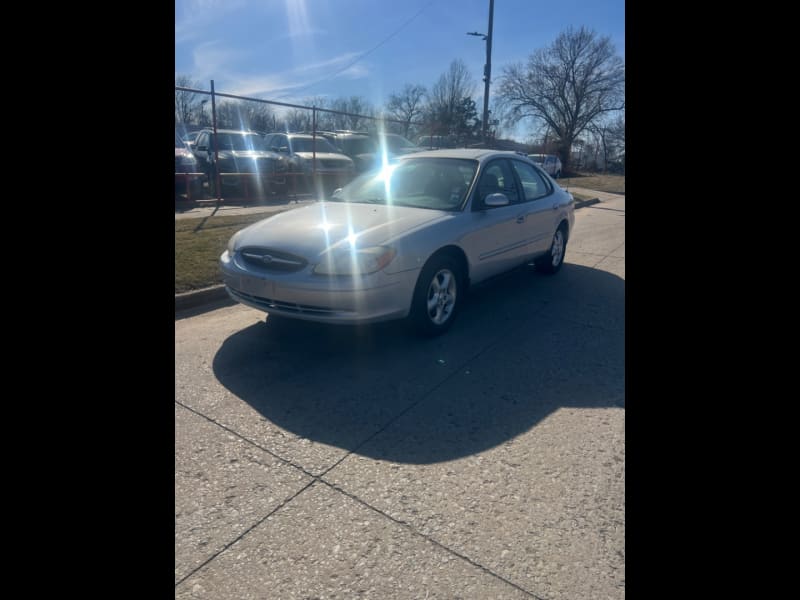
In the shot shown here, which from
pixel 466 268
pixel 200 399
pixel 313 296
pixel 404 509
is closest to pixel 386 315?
pixel 313 296

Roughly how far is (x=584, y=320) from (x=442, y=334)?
5.02ft

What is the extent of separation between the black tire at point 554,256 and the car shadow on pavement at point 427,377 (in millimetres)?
1367

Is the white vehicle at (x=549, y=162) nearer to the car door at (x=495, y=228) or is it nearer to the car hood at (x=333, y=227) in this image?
the car door at (x=495, y=228)

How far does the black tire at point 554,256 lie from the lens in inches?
273

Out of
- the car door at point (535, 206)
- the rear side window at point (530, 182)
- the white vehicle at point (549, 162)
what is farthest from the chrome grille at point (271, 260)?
the white vehicle at point (549, 162)

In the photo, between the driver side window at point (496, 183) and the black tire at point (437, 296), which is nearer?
the black tire at point (437, 296)

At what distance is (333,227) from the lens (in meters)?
4.49

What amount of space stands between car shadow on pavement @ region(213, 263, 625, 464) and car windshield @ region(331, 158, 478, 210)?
3.77 ft

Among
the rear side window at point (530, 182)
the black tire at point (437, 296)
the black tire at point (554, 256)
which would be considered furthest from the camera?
the black tire at point (554, 256)

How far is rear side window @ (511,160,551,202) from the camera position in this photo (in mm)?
6246

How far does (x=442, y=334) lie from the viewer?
477cm

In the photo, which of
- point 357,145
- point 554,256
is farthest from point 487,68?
point 554,256

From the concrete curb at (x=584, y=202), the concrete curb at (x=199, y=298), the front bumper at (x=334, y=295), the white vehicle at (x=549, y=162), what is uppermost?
the white vehicle at (x=549, y=162)
